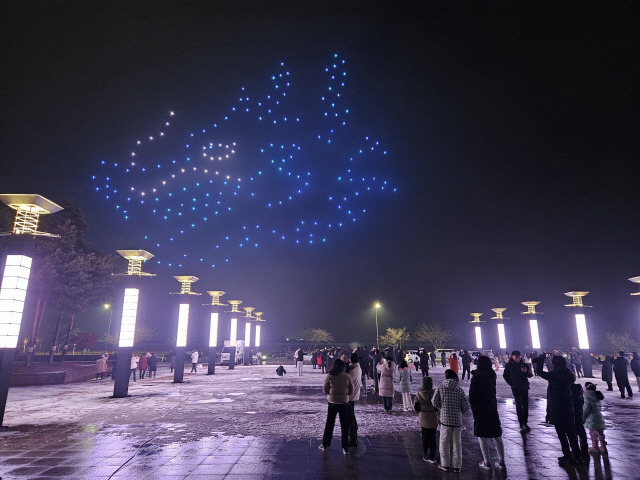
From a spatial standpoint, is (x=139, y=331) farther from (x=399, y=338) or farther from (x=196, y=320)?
(x=399, y=338)

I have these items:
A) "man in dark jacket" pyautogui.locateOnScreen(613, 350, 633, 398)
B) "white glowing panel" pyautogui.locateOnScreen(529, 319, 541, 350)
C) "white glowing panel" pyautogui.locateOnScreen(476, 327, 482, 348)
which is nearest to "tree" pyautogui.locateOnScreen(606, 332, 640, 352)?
"white glowing panel" pyautogui.locateOnScreen(476, 327, 482, 348)

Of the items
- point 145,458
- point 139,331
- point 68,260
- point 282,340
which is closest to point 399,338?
point 282,340

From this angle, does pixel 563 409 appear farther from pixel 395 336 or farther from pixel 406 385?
pixel 395 336

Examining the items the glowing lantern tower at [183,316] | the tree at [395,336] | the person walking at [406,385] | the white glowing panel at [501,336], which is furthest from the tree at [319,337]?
the person walking at [406,385]

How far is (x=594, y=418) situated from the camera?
737 centimetres

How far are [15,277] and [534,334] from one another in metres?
35.9

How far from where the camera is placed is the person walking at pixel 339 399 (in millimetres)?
7051

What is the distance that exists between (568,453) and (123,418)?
11392mm

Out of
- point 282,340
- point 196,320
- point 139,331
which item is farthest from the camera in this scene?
point 282,340

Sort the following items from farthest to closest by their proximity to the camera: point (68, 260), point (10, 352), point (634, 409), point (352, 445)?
1. point (68, 260)
2. point (634, 409)
3. point (10, 352)
4. point (352, 445)

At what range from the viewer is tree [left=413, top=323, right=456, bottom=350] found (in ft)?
240

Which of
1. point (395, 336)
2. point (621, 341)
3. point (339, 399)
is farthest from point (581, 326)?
point (395, 336)

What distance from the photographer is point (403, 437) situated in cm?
840

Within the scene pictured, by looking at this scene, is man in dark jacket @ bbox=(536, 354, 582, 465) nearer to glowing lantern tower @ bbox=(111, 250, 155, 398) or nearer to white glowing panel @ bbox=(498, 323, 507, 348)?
glowing lantern tower @ bbox=(111, 250, 155, 398)
